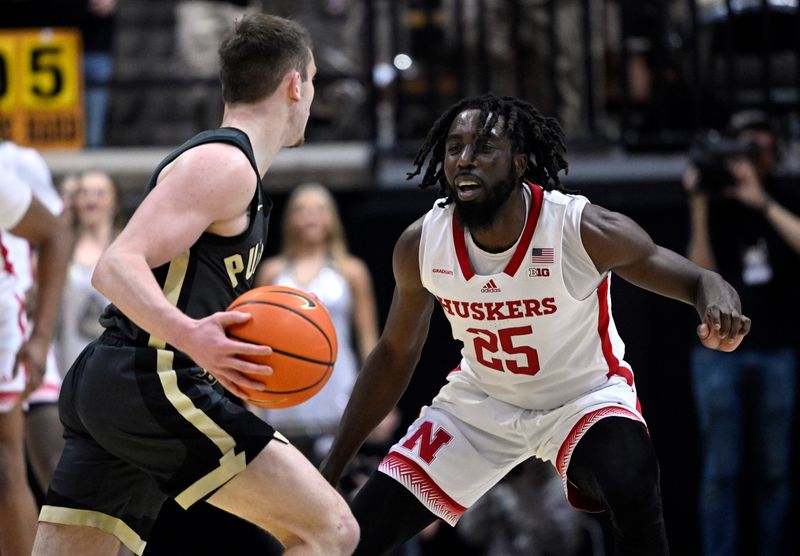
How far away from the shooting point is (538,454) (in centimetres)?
457

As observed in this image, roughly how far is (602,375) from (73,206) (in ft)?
12.7

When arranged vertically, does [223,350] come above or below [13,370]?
above

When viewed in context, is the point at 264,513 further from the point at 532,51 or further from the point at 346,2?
the point at 346,2

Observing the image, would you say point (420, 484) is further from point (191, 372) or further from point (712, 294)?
point (712, 294)

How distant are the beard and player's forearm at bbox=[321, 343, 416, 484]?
61 centimetres

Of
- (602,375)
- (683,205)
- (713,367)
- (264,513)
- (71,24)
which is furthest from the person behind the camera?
(71,24)

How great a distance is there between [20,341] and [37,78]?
3107 millimetres

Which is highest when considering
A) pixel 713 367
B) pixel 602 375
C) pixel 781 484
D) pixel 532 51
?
pixel 532 51

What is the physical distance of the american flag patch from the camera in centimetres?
436

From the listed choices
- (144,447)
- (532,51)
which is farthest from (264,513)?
(532,51)

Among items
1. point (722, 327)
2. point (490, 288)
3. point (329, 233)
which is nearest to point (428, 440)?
point (490, 288)

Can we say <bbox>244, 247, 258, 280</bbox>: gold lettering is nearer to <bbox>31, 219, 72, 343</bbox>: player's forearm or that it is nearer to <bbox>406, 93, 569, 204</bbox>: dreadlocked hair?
<bbox>406, 93, 569, 204</bbox>: dreadlocked hair

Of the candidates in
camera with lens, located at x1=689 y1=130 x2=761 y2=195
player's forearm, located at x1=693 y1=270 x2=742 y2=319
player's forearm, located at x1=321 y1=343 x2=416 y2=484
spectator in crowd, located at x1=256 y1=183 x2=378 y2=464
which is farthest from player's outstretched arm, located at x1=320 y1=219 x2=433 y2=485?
camera with lens, located at x1=689 y1=130 x2=761 y2=195

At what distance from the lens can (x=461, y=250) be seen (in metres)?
4.46
